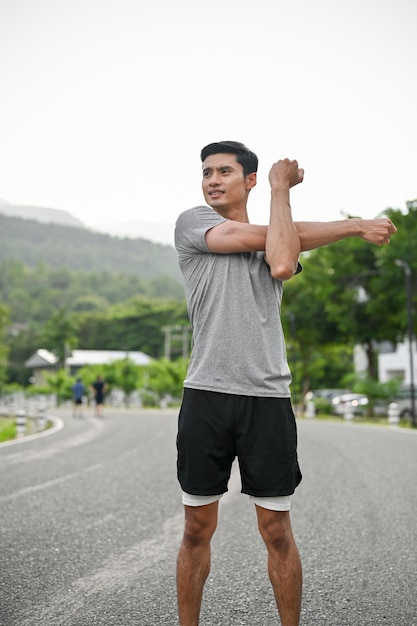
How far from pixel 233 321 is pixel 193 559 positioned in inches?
37.0

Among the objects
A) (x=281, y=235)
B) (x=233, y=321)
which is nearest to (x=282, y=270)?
(x=281, y=235)

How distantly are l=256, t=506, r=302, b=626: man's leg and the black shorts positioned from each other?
0.11 metres

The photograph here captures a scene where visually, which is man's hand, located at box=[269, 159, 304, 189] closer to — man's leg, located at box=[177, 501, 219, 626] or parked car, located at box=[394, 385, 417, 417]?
man's leg, located at box=[177, 501, 219, 626]

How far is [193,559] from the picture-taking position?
2.82 metres

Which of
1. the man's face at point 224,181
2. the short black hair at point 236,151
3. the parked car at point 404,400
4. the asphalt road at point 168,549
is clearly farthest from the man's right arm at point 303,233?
the parked car at point 404,400

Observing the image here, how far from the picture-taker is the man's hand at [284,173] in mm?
2752

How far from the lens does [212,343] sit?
9.13 ft

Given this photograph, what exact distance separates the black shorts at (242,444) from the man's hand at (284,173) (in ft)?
2.69

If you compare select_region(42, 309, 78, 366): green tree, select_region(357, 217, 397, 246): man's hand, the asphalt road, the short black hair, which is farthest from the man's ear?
select_region(42, 309, 78, 366): green tree

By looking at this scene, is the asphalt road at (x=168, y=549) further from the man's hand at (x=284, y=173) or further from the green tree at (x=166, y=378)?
the green tree at (x=166, y=378)

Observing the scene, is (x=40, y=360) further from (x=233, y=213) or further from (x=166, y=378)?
(x=233, y=213)

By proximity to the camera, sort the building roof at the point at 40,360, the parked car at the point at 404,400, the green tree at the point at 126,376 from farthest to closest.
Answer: the building roof at the point at 40,360 < the green tree at the point at 126,376 < the parked car at the point at 404,400

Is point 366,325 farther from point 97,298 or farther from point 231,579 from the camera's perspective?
point 97,298

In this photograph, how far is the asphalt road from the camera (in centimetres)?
367
